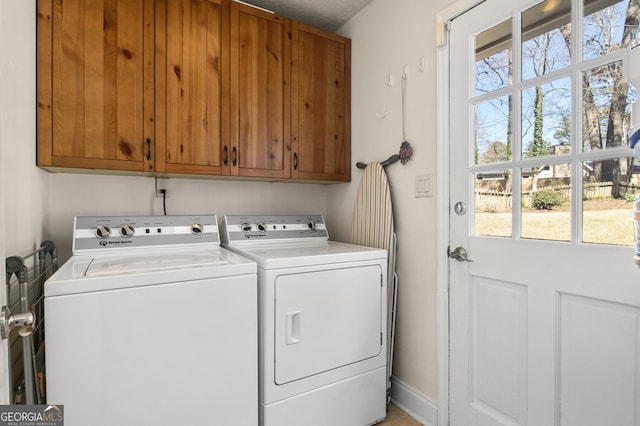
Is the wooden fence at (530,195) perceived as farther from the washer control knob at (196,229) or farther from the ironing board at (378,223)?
the washer control knob at (196,229)

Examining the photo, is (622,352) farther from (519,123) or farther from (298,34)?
(298,34)

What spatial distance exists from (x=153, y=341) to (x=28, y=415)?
0.50 m

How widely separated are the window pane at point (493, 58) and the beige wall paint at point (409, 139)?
24 cm

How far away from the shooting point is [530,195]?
1.38 metres

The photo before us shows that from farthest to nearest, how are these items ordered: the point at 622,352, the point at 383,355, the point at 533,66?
the point at 383,355 < the point at 533,66 < the point at 622,352

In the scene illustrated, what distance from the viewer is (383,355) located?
1836 millimetres

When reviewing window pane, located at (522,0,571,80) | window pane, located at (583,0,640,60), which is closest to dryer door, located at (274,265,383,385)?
window pane, located at (522,0,571,80)

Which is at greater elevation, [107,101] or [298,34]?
[298,34]

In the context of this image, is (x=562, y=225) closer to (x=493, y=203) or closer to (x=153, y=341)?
(x=493, y=203)

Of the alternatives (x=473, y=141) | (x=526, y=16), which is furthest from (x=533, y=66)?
(x=473, y=141)

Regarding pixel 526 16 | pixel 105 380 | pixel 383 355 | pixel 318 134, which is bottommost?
pixel 383 355

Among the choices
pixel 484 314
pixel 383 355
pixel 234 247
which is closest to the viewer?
pixel 484 314

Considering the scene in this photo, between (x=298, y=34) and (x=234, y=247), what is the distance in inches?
57.0

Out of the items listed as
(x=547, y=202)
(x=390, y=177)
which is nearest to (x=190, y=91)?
(x=390, y=177)
